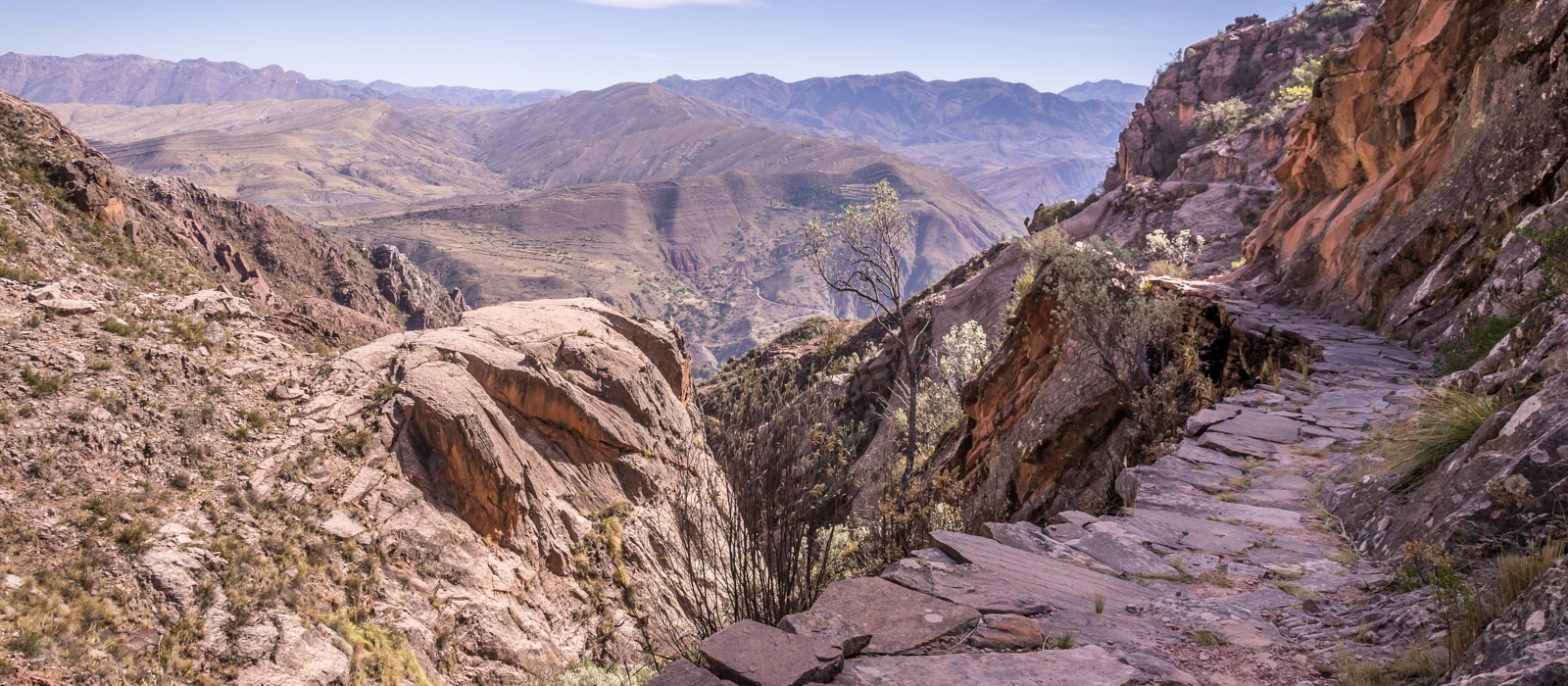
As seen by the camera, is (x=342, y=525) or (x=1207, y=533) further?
(x=342, y=525)

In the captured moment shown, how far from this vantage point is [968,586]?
3752 millimetres

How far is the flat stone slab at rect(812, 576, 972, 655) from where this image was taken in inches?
125

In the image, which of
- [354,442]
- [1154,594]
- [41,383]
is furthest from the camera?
[354,442]

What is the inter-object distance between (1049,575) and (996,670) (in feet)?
4.44

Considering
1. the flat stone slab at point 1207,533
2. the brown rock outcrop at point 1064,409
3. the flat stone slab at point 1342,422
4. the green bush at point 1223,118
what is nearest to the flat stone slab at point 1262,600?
the flat stone slab at point 1207,533

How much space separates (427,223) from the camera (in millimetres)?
158250

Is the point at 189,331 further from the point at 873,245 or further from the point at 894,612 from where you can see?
the point at 894,612

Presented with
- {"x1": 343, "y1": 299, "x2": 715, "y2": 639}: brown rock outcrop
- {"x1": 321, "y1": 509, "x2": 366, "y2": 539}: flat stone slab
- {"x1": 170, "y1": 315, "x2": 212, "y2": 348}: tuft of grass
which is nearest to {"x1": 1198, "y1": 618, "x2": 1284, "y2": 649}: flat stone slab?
{"x1": 343, "y1": 299, "x2": 715, "y2": 639}: brown rock outcrop

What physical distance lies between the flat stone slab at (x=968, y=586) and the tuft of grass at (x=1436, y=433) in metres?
2.72

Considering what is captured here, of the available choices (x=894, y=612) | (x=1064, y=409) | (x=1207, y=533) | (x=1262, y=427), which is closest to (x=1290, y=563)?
(x=1207, y=533)

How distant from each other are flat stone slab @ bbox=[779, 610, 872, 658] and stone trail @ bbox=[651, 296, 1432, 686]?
1.8 inches

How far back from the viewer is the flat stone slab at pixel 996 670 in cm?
283

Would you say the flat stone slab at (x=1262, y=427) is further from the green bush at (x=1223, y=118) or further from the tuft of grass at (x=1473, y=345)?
the green bush at (x=1223, y=118)

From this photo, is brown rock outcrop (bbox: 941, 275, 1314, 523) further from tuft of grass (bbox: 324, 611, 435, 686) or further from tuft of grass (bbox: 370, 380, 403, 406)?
tuft of grass (bbox: 370, 380, 403, 406)
